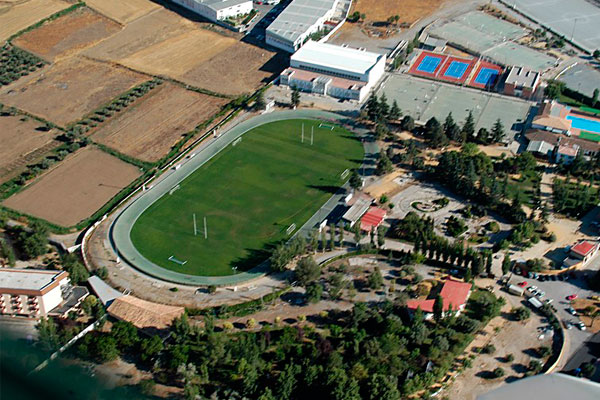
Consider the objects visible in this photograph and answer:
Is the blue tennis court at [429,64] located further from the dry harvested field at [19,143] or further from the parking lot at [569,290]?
the dry harvested field at [19,143]

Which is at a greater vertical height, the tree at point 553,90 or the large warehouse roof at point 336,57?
the tree at point 553,90

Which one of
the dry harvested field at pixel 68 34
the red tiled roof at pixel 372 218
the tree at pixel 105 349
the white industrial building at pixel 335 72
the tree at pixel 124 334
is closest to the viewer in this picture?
the tree at pixel 105 349

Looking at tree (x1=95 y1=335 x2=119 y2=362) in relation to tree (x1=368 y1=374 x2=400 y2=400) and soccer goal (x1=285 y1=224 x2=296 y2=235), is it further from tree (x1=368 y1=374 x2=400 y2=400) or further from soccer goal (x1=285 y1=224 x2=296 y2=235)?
soccer goal (x1=285 y1=224 x2=296 y2=235)

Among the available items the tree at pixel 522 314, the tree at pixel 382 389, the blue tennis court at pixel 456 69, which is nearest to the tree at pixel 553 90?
the blue tennis court at pixel 456 69

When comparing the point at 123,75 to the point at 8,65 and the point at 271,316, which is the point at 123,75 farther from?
the point at 271,316

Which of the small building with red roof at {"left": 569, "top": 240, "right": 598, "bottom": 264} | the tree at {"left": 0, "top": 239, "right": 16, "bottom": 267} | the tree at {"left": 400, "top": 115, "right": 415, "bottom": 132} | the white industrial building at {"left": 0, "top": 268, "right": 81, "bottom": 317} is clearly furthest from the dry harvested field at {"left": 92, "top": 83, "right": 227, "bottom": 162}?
the small building with red roof at {"left": 569, "top": 240, "right": 598, "bottom": 264}

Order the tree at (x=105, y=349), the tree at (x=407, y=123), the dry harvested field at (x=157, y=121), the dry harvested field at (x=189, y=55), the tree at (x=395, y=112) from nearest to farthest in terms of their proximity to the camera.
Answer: the tree at (x=105, y=349)
the dry harvested field at (x=157, y=121)
the tree at (x=407, y=123)
the tree at (x=395, y=112)
the dry harvested field at (x=189, y=55)

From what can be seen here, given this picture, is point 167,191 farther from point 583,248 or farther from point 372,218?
point 583,248
